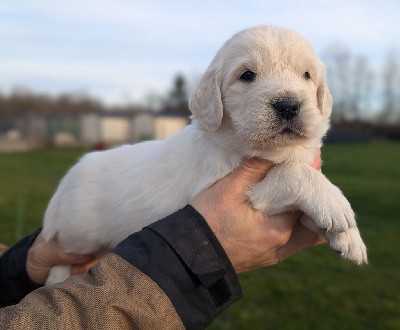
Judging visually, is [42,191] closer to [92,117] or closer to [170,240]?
[170,240]

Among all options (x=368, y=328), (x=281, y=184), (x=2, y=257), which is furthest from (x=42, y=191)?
(x=281, y=184)

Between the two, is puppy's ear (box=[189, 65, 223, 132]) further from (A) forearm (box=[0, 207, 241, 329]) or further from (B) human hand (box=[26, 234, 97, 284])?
(B) human hand (box=[26, 234, 97, 284])

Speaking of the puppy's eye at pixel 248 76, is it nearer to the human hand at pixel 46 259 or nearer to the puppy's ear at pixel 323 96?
the puppy's ear at pixel 323 96

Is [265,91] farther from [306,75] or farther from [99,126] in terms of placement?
[99,126]

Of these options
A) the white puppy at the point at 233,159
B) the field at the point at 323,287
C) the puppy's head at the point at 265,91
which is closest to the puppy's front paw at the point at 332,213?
the white puppy at the point at 233,159

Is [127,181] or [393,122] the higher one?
[127,181]
